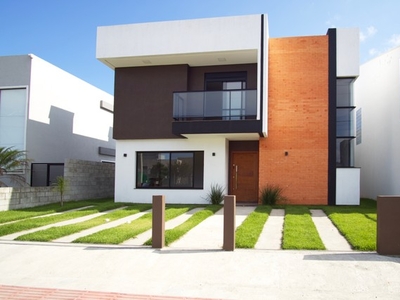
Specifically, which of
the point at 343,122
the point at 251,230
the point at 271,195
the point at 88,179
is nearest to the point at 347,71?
the point at 343,122

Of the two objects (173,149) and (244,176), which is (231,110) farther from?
(244,176)

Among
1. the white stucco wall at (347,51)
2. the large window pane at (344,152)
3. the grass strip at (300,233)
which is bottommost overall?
the grass strip at (300,233)

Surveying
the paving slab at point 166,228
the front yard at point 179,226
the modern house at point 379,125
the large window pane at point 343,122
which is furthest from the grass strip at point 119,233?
the modern house at point 379,125

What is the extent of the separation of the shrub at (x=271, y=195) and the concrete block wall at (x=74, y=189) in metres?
8.30

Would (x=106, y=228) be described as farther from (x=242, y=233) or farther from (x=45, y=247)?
(x=242, y=233)

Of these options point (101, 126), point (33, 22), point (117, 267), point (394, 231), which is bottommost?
point (117, 267)

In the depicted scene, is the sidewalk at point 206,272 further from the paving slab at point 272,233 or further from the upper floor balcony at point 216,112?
the upper floor balcony at point 216,112

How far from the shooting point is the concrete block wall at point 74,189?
14.5 m

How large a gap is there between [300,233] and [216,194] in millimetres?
7112

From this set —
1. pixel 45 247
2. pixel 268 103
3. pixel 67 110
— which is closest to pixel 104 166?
pixel 67 110

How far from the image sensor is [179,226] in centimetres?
1077

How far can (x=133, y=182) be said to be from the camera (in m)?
17.5

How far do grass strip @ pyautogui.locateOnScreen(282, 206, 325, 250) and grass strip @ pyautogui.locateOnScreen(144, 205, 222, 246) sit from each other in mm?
2382

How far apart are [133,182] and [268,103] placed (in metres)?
6.56
